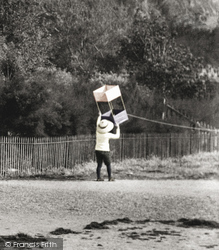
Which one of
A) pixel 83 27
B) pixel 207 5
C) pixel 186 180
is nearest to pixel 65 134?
pixel 186 180

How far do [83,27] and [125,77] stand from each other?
244 inches

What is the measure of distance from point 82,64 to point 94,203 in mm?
19315

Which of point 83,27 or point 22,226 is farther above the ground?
point 83,27

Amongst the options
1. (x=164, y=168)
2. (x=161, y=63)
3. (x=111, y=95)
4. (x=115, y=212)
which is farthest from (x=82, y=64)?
(x=111, y=95)

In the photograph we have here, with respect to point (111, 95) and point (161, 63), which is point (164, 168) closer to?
point (161, 63)

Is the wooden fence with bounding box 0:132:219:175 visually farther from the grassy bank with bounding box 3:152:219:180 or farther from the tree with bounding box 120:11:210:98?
the tree with bounding box 120:11:210:98

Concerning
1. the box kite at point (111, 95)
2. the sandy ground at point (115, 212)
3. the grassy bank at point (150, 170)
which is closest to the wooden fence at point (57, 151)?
the grassy bank at point (150, 170)

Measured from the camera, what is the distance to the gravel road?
37.6 ft

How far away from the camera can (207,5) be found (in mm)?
34625

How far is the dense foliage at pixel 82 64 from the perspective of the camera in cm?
2108

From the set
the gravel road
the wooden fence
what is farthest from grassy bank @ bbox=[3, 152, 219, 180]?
the gravel road

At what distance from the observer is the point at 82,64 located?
105ft

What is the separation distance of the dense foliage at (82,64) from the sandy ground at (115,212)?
4.38m

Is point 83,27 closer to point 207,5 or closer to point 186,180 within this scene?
point 207,5
